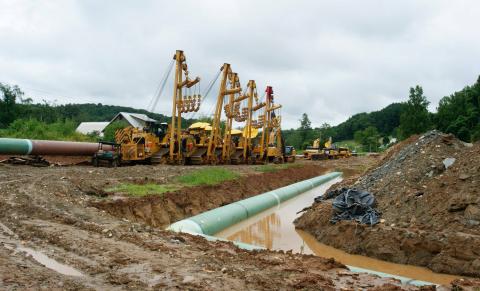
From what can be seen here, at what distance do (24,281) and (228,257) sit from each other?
9.52 ft

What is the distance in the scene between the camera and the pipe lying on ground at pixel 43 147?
771 inches

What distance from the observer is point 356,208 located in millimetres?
10211

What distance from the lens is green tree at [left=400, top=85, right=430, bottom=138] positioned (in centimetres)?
5678

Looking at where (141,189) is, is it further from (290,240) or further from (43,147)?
(43,147)

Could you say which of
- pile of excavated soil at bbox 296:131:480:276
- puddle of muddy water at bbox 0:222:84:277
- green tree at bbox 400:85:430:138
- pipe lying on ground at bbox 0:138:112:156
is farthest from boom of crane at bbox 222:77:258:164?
green tree at bbox 400:85:430:138

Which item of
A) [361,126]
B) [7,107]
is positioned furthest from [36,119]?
[361,126]

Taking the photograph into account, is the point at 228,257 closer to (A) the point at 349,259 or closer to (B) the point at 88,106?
(A) the point at 349,259

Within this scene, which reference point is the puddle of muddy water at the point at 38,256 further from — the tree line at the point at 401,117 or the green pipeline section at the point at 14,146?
the tree line at the point at 401,117

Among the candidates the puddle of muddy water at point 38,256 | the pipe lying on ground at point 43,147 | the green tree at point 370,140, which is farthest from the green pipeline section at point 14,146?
the green tree at point 370,140

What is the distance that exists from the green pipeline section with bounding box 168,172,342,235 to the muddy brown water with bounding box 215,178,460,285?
0.71ft

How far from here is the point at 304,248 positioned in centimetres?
993

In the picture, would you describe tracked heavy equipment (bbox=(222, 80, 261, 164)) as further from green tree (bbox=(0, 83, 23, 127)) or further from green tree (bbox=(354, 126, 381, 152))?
green tree (bbox=(354, 126, 381, 152))

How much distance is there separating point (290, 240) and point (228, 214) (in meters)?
1.80

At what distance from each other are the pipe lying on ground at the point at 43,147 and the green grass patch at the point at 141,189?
29.7 ft
